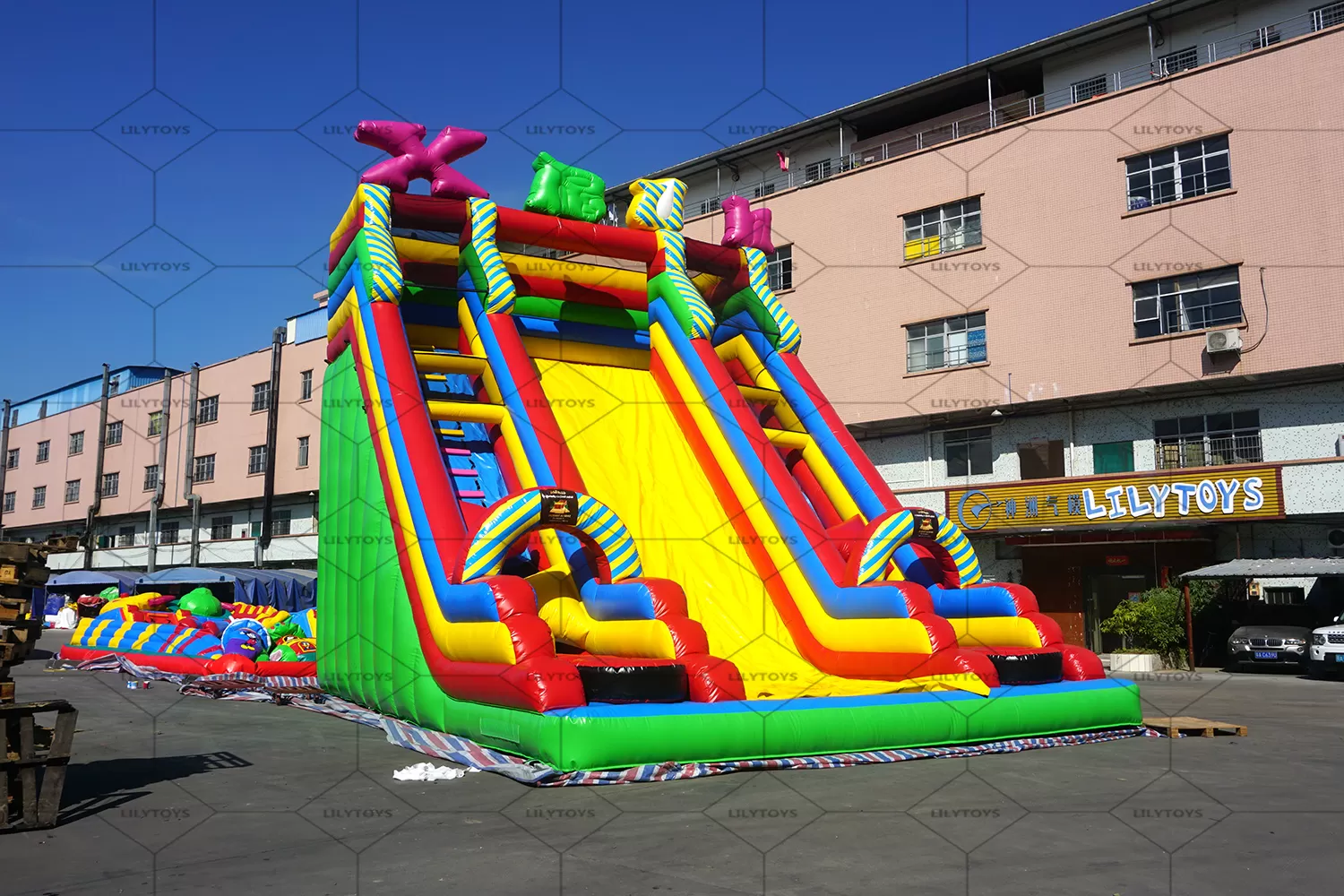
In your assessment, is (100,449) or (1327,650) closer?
(1327,650)

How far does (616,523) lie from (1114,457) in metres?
12.9

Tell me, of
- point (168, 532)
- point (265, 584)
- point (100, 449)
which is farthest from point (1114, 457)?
point (100, 449)

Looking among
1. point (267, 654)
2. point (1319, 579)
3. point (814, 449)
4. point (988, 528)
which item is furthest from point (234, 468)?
point (1319, 579)

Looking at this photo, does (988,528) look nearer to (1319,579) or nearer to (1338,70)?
(1319,579)

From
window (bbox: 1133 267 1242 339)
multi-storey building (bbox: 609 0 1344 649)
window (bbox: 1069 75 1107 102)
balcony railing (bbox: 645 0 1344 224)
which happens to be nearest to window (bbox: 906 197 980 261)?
multi-storey building (bbox: 609 0 1344 649)

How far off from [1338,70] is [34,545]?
18.1 meters

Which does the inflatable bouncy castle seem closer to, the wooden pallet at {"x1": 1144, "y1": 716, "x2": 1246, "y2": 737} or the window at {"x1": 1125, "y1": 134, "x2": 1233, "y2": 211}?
the wooden pallet at {"x1": 1144, "y1": 716, "x2": 1246, "y2": 737}

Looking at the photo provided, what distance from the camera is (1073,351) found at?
1847cm

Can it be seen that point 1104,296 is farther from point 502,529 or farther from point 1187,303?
point 502,529

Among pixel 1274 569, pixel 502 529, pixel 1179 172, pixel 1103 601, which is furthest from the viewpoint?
pixel 1103 601

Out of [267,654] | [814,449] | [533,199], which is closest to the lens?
[814,449]

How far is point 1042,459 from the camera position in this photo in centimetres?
1898

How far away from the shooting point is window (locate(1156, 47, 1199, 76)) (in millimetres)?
19203

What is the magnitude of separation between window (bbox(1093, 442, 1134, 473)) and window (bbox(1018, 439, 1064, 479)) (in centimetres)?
60
